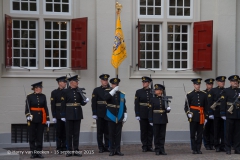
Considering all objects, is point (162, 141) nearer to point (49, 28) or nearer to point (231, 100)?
point (231, 100)

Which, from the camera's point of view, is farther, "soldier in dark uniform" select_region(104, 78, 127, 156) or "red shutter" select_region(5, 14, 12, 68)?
"red shutter" select_region(5, 14, 12, 68)

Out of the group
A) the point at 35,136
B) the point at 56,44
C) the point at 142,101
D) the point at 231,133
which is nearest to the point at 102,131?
the point at 142,101

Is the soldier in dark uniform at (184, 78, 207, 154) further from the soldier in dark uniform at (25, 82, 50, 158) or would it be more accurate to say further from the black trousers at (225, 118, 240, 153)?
the soldier in dark uniform at (25, 82, 50, 158)

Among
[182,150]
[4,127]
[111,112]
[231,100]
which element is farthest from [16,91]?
[231,100]

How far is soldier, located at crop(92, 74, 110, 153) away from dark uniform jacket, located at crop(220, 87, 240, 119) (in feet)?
10.2

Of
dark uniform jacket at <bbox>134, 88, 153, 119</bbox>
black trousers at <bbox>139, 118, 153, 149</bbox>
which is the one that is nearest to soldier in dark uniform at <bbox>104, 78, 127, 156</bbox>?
dark uniform jacket at <bbox>134, 88, 153, 119</bbox>

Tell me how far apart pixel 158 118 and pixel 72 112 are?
2210 millimetres

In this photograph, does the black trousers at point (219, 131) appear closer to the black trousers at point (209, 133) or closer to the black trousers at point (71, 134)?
the black trousers at point (209, 133)

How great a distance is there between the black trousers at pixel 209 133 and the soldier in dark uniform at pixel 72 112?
3899 mm

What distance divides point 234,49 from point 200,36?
47.8 inches

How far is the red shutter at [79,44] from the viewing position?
19.2 m

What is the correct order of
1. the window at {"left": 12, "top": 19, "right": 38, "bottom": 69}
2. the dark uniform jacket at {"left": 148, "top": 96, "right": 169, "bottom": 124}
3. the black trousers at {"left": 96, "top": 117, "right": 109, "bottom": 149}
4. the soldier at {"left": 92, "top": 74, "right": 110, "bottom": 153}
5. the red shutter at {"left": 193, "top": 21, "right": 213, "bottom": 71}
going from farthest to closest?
the red shutter at {"left": 193, "top": 21, "right": 213, "bottom": 71}
the window at {"left": 12, "top": 19, "right": 38, "bottom": 69}
the black trousers at {"left": 96, "top": 117, "right": 109, "bottom": 149}
the soldier at {"left": 92, "top": 74, "right": 110, "bottom": 153}
the dark uniform jacket at {"left": 148, "top": 96, "right": 169, "bottom": 124}

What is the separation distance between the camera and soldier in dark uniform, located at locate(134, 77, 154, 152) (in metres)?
17.5

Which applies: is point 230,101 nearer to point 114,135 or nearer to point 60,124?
point 114,135
